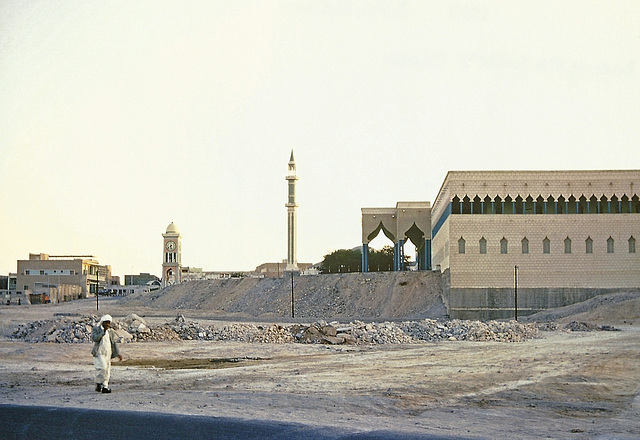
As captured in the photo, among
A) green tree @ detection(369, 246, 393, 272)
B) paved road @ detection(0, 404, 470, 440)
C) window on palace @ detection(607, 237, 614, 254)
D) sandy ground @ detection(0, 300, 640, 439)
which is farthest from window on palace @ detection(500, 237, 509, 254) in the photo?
green tree @ detection(369, 246, 393, 272)

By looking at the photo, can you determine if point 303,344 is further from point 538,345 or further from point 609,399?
point 609,399

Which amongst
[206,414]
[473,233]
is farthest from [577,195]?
[206,414]

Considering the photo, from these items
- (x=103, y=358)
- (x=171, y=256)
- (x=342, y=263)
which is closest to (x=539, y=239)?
(x=103, y=358)

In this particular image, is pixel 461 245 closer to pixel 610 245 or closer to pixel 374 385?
pixel 610 245

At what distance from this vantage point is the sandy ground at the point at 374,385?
13.0 m

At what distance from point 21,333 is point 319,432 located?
93.7 feet

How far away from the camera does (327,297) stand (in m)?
76.6

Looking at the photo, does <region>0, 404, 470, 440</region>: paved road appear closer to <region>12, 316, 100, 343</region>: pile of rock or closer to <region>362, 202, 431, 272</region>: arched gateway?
<region>12, 316, 100, 343</region>: pile of rock

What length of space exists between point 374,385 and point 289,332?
18659 millimetres

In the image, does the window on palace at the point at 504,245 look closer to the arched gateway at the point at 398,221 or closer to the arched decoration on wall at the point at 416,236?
the arched gateway at the point at 398,221

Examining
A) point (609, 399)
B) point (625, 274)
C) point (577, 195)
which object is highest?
point (577, 195)

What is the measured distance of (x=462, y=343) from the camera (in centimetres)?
3347

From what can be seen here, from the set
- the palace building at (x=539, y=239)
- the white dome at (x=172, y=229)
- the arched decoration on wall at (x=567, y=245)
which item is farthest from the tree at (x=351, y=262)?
A: the arched decoration on wall at (x=567, y=245)

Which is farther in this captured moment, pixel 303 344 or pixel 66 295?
pixel 66 295
